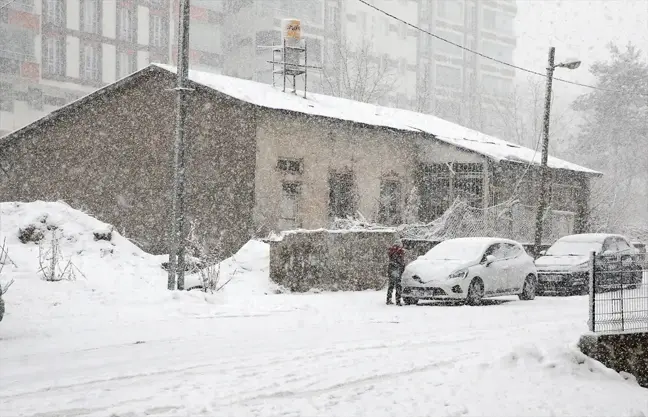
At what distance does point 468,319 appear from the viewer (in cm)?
1516

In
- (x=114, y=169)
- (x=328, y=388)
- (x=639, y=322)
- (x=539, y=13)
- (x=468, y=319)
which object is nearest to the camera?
(x=328, y=388)

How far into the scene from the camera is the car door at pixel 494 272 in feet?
61.4

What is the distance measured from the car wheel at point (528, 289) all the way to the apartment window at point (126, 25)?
164 ft

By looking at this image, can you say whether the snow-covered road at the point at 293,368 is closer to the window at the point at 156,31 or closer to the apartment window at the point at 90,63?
the apartment window at the point at 90,63

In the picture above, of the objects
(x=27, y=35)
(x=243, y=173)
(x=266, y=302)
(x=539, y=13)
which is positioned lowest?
(x=266, y=302)

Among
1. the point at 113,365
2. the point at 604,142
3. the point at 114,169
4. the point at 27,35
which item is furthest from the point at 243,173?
the point at 604,142

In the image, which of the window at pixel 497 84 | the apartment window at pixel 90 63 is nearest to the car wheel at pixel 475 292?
the apartment window at pixel 90 63

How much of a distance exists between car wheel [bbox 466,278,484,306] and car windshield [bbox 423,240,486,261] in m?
0.59

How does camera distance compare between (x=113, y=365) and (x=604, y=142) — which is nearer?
(x=113, y=365)

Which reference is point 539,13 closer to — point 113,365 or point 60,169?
point 60,169

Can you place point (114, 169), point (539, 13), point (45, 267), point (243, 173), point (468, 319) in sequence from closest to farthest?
point (468, 319), point (45, 267), point (243, 173), point (114, 169), point (539, 13)

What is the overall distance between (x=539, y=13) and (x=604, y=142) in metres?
46.1

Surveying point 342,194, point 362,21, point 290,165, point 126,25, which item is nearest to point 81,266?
point 290,165

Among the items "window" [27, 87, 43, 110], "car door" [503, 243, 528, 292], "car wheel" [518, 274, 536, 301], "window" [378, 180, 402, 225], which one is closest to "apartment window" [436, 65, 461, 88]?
"window" [27, 87, 43, 110]
